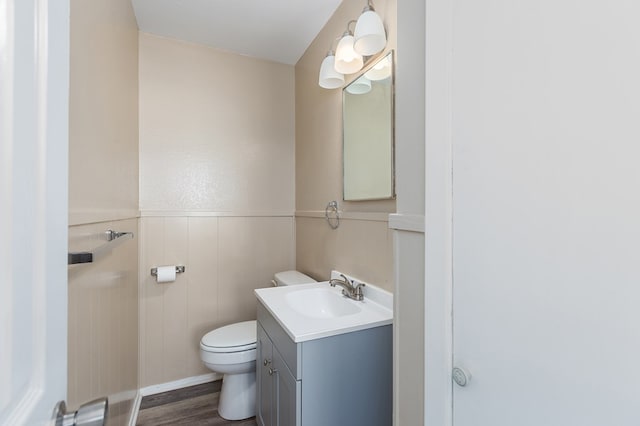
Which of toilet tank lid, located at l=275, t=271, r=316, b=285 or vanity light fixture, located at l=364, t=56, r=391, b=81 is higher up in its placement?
vanity light fixture, located at l=364, t=56, r=391, b=81

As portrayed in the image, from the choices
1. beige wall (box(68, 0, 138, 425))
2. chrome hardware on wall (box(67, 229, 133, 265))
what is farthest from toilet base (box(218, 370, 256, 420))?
chrome hardware on wall (box(67, 229, 133, 265))

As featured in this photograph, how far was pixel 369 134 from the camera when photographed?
1493 millimetres

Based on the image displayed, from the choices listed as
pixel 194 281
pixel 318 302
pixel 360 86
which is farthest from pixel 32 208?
pixel 194 281

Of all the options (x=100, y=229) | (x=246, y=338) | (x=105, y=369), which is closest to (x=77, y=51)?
(x=100, y=229)

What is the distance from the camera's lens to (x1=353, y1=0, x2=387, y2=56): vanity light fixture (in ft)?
4.25

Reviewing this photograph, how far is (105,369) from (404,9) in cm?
163

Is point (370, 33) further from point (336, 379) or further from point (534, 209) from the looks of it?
point (336, 379)

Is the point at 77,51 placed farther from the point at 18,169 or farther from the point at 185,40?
the point at 185,40

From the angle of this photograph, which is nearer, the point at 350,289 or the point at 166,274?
the point at 350,289

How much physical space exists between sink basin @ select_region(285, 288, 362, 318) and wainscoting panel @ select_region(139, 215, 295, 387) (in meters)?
0.90

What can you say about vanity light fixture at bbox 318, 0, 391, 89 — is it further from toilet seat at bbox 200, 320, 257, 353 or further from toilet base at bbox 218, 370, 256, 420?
toilet base at bbox 218, 370, 256, 420

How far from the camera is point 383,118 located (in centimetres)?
139

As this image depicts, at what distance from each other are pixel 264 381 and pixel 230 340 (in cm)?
39

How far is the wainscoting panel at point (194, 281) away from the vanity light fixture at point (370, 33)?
58.9 inches
